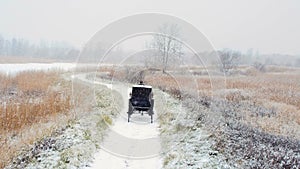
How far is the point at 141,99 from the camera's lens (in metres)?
12.4

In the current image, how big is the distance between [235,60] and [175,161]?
52965 millimetres

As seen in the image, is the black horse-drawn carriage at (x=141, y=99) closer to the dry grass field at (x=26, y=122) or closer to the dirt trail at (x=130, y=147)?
the dirt trail at (x=130, y=147)

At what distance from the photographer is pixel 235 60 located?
2242 inches

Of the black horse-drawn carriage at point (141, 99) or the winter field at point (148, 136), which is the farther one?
the black horse-drawn carriage at point (141, 99)

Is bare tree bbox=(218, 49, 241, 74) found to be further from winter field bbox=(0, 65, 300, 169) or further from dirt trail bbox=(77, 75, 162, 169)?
dirt trail bbox=(77, 75, 162, 169)

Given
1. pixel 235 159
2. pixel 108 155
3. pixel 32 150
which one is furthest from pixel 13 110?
pixel 235 159

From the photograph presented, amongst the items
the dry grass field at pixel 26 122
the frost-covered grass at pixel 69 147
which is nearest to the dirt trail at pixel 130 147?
the frost-covered grass at pixel 69 147

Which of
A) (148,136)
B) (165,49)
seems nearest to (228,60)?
(165,49)

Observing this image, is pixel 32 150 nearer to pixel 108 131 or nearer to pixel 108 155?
pixel 108 155

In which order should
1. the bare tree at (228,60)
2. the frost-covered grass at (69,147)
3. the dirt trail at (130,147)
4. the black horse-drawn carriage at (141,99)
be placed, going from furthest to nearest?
the bare tree at (228,60), the black horse-drawn carriage at (141,99), the dirt trail at (130,147), the frost-covered grass at (69,147)

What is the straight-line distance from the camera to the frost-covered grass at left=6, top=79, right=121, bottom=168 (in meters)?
6.30

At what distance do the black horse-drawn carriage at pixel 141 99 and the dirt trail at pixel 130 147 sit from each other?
526mm

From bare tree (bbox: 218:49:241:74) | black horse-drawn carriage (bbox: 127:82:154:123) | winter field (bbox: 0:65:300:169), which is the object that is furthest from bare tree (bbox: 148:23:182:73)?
bare tree (bbox: 218:49:241:74)

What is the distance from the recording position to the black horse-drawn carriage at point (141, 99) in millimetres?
12141
